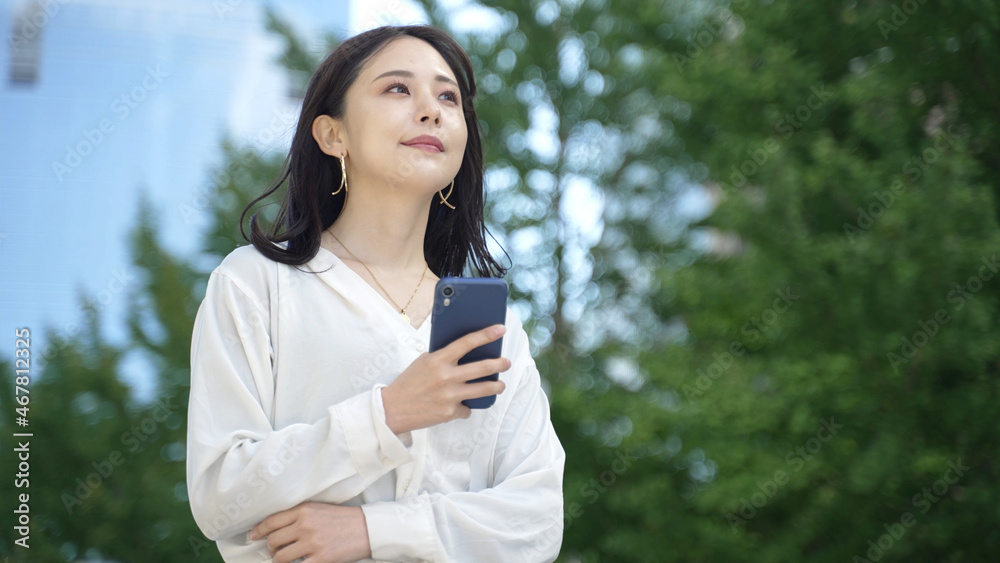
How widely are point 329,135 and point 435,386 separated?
0.59m

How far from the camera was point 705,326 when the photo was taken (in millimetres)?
5812

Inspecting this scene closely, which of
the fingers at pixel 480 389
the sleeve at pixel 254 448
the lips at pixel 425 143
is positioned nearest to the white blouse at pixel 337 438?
the sleeve at pixel 254 448

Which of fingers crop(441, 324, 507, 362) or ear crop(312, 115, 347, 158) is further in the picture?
ear crop(312, 115, 347, 158)

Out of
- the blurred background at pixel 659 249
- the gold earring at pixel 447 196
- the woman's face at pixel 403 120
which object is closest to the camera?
the woman's face at pixel 403 120

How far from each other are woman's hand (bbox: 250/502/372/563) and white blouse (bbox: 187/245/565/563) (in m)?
0.01

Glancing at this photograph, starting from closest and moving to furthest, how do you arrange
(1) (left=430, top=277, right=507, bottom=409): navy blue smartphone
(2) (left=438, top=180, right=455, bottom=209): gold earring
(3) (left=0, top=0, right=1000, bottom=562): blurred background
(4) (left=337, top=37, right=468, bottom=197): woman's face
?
(1) (left=430, top=277, right=507, bottom=409): navy blue smartphone, (4) (left=337, top=37, right=468, bottom=197): woman's face, (2) (left=438, top=180, right=455, bottom=209): gold earring, (3) (left=0, top=0, right=1000, bottom=562): blurred background

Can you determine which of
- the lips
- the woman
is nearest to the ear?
the woman

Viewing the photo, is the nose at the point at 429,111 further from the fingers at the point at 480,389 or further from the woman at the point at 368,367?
the fingers at the point at 480,389

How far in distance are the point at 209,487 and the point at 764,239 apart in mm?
3686

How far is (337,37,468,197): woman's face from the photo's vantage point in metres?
1.51

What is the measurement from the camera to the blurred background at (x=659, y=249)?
154 inches

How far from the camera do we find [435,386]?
1285mm

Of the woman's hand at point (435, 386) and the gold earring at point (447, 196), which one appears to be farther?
the gold earring at point (447, 196)

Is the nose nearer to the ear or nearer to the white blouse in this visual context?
the ear
